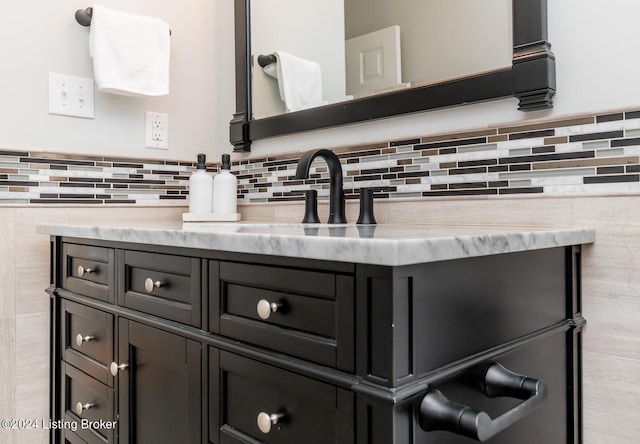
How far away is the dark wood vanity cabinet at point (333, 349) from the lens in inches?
24.6

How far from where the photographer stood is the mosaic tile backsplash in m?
0.98

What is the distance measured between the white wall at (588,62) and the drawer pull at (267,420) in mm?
764

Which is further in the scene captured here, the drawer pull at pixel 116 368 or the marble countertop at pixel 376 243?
the drawer pull at pixel 116 368

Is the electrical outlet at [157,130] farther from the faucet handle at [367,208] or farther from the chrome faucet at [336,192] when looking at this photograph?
the faucet handle at [367,208]

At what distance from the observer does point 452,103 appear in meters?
1.17

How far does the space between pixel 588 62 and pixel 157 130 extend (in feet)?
4.32

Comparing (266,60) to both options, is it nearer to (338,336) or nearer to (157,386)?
(157,386)

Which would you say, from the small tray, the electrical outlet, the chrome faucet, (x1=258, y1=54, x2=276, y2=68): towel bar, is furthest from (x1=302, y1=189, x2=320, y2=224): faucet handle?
the electrical outlet

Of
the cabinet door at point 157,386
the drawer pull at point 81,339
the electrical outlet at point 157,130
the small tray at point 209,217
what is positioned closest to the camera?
the cabinet door at point 157,386

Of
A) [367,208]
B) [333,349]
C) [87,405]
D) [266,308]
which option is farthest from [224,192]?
[333,349]

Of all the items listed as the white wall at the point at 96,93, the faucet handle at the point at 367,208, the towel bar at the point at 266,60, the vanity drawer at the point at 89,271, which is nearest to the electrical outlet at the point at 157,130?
the white wall at the point at 96,93

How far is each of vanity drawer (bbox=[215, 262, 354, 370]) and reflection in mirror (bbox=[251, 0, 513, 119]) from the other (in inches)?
27.5

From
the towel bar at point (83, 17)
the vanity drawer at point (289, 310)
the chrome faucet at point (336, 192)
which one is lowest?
the vanity drawer at point (289, 310)

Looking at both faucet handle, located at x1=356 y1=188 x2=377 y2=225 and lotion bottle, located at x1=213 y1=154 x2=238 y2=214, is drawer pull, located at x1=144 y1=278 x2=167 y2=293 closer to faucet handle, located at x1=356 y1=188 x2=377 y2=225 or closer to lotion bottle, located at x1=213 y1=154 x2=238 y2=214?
faucet handle, located at x1=356 y1=188 x2=377 y2=225
